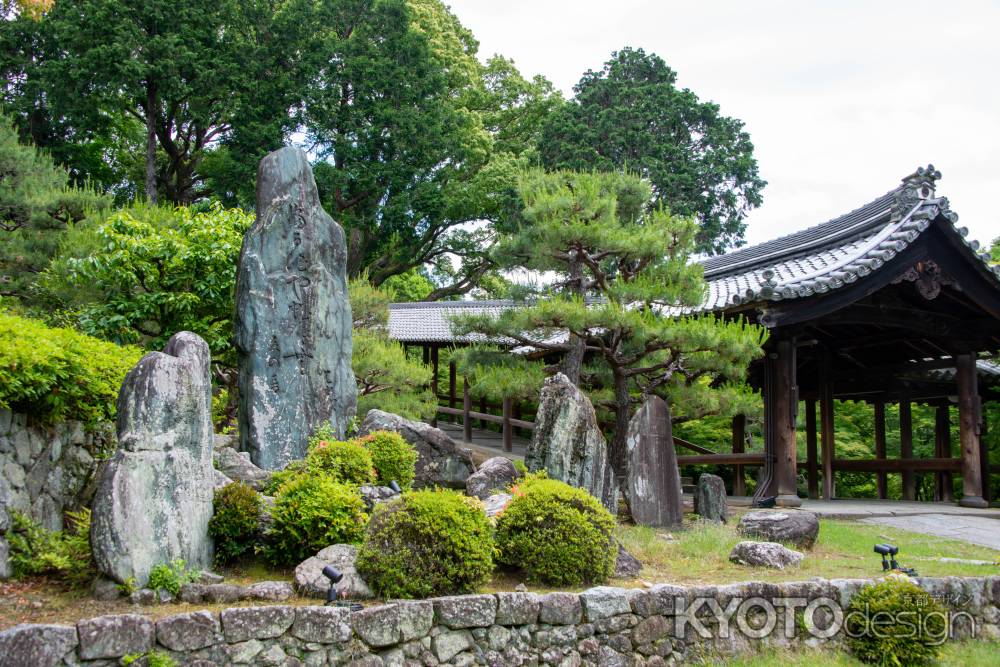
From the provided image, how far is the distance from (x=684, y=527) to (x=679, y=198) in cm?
1932

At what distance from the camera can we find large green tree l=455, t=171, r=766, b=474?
11.0 metres

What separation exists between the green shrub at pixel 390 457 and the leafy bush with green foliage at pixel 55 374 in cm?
273

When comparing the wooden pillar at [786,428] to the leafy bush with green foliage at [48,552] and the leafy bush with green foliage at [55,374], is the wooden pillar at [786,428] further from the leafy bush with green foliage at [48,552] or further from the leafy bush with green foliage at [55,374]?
the leafy bush with green foliage at [48,552]

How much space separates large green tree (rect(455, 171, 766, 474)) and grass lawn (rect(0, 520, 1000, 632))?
2173mm

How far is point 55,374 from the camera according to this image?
23.0 feet

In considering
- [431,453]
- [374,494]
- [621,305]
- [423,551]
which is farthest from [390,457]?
[621,305]

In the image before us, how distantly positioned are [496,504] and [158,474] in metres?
3.08

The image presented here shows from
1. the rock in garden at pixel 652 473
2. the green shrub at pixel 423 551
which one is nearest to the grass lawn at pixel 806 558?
the rock in garden at pixel 652 473

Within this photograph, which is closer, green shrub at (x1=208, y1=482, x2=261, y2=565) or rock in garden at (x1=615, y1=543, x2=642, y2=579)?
green shrub at (x1=208, y1=482, x2=261, y2=565)

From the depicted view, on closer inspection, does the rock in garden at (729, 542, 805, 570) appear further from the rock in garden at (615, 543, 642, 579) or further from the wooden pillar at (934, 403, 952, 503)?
the wooden pillar at (934, 403, 952, 503)

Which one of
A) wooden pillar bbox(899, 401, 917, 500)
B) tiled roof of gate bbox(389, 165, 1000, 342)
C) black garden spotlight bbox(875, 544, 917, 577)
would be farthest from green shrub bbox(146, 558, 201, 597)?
wooden pillar bbox(899, 401, 917, 500)

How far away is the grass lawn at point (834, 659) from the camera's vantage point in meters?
6.68

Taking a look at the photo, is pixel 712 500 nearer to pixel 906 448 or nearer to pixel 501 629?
pixel 501 629

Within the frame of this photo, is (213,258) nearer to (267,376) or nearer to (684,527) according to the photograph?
(267,376)
